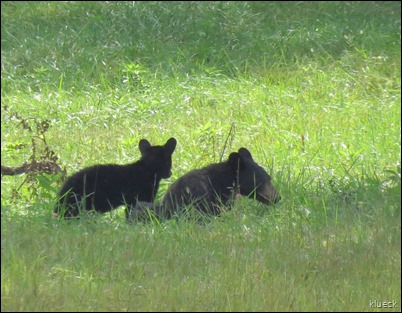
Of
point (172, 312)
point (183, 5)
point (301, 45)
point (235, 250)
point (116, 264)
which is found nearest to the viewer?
point (172, 312)

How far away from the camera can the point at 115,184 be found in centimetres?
838

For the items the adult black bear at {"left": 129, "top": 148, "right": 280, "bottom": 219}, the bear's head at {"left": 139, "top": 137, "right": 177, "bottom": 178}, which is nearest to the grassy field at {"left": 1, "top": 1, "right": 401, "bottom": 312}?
the adult black bear at {"left": 129, "top": 148, "right": 280, "bottom": 219}

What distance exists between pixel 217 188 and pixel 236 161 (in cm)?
29

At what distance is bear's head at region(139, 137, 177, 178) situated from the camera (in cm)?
884

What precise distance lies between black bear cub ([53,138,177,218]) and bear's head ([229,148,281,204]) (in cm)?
67

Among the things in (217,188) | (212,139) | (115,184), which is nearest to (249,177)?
(217,188)

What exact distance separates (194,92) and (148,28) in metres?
2.15

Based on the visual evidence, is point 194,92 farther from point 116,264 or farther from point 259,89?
point 116,264

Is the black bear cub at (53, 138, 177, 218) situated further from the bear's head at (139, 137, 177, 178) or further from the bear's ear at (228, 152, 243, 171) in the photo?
the bear's ear at (228, 152, 243, 171)

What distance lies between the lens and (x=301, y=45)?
13609 mm

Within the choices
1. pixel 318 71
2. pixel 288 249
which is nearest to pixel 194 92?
pixel 318 71

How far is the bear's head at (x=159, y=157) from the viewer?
8.84 metres

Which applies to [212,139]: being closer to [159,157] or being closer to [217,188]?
[159,157]

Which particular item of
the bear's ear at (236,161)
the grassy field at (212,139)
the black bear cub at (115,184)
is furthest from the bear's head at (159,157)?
the bear's ear at (236,161)
